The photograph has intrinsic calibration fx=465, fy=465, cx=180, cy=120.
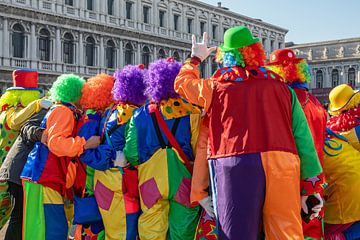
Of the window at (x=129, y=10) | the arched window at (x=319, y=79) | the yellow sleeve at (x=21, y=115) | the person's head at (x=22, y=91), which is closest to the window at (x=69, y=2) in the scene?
the window at (x=129, y=10)

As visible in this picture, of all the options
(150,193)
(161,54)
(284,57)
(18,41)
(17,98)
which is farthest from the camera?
(161,54)

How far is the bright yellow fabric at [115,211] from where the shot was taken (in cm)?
314

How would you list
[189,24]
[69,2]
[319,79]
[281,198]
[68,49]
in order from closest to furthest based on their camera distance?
[281,198], [68,49], [69,2], [189,24], [319,79]

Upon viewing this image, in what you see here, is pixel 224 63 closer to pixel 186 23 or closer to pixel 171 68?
pixel 171 68

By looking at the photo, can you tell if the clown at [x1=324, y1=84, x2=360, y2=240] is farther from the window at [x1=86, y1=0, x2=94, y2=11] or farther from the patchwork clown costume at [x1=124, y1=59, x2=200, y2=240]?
the window at [x1=86, y1=0, x2=94, y2=11]

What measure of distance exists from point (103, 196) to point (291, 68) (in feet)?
5.09

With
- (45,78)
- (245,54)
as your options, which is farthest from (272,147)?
(45,78)

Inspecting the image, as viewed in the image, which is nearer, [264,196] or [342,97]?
[264,196]

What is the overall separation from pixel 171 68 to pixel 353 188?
58.8 inches

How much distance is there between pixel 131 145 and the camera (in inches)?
120

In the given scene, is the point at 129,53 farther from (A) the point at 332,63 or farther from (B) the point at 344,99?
(B) the point at 344,99

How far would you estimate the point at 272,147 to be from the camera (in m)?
2.31

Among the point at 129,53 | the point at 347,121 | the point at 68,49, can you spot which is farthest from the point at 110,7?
the point at 347,121

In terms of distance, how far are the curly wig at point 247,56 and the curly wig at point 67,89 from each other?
1.49 meters
